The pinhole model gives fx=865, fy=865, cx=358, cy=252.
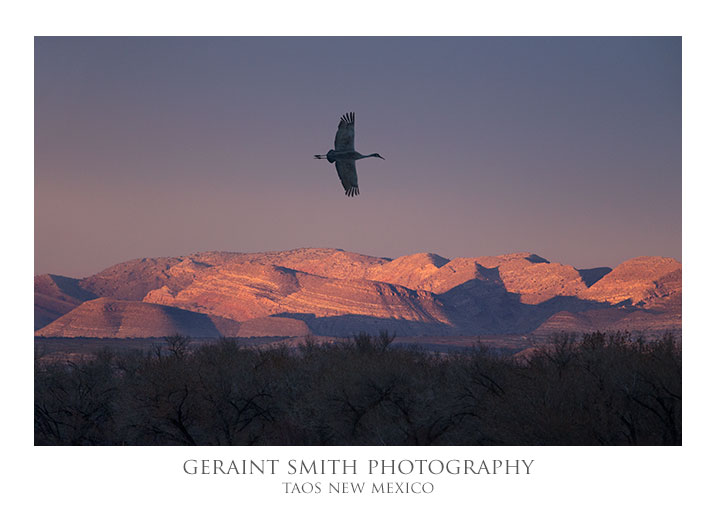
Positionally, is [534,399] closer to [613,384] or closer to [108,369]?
[613,384]

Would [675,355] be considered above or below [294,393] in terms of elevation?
above

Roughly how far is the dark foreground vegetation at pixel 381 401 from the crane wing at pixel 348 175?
30.8ft

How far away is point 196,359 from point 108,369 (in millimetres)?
5137

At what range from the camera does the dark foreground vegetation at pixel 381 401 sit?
1104 inches

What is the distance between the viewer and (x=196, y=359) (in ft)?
163

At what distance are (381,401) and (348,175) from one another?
1276 centimetres

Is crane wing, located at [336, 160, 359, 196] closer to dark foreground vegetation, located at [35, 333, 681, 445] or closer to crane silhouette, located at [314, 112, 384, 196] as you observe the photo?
crane silhouette, located at [314, 112, 384, 196]

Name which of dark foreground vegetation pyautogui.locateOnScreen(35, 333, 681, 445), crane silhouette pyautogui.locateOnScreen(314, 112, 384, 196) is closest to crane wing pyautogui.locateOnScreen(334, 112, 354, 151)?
crane silhouette pyautogui.locateOnScreen(314, 112, 384, 196)

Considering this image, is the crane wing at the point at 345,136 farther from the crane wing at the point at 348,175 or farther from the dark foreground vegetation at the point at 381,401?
the dark foreground vegetation at the point at 381,401

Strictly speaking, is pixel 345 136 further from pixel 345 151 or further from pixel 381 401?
pixel 381 401

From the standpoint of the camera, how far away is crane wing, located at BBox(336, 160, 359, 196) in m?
24.6

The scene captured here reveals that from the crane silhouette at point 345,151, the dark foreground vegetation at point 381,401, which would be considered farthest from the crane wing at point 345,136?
the dark foreground vegetation at point 381,401
